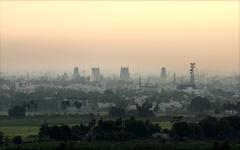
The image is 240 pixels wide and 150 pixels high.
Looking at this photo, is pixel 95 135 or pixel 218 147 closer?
pixel 218 147

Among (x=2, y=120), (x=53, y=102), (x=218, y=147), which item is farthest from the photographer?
(x=53, y=102)

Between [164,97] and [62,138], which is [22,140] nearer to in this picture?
[62,138]

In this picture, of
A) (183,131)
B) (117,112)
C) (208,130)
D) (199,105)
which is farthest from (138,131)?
(199,105)

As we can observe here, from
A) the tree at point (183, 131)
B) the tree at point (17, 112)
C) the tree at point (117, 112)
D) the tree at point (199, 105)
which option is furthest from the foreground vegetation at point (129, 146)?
the tree at point (199, 105)

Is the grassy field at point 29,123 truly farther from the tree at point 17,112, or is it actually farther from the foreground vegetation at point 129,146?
the foreground vegetation at point 129,146

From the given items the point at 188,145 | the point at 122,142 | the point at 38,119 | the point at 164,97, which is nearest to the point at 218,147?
the point at 188,145

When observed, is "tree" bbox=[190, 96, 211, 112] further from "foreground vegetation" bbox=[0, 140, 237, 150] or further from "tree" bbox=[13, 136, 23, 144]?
"tree" bbox=[13, 136, 23, 144]

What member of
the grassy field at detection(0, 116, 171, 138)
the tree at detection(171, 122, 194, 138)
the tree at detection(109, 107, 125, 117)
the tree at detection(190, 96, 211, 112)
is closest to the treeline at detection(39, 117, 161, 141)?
the tree at detection(171, 122, 194, 138)
